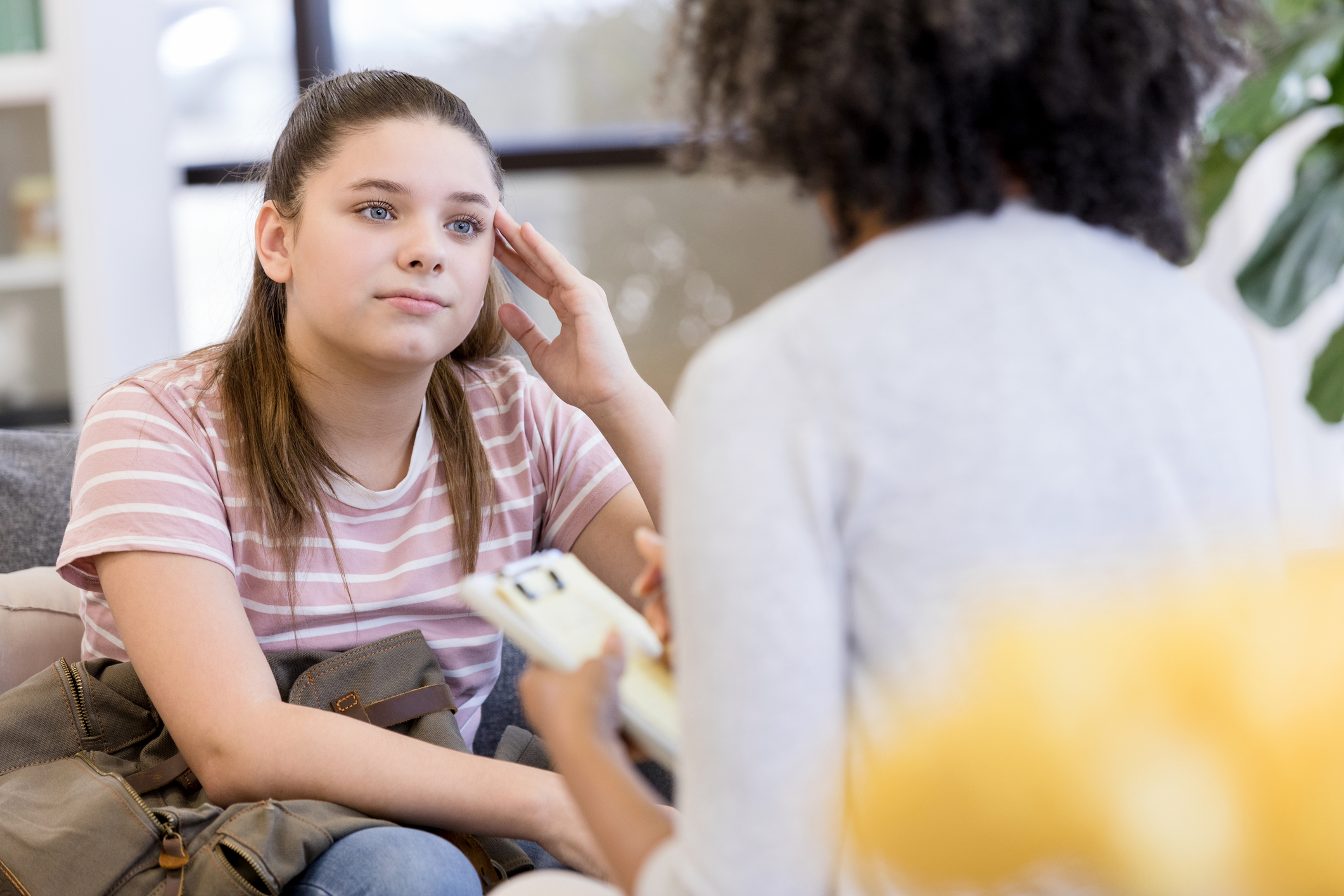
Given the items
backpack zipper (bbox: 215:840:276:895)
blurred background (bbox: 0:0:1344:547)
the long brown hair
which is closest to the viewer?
backpack zipper (bbox: 215:840:276:895)

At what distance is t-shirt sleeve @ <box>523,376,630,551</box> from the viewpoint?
1334 mm

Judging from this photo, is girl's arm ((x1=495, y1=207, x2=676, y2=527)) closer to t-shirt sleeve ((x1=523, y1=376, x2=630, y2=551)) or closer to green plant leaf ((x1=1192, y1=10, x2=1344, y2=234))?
t-shirt sleeve ((x1=523, y1=376, x2=630, y2=551))

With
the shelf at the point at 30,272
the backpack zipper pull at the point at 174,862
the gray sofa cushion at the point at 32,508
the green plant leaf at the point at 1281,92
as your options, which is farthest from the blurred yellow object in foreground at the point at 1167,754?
the shelf at the point at 30,272

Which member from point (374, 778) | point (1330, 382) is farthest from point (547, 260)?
point (1330, 382)

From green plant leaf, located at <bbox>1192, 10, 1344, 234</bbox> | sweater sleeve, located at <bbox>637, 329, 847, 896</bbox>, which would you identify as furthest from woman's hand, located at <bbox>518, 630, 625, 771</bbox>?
green plant leaf, located at <bbox>1192, 10, 1344, 234</bbox>

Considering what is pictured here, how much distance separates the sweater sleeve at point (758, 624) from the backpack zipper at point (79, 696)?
0.72 metres

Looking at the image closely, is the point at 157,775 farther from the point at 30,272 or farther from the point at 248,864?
the point at 30,272

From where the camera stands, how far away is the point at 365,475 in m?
1.23

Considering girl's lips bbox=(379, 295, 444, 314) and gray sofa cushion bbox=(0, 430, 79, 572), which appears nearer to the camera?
girl's lips bbox=(379, 295, 444, 314)

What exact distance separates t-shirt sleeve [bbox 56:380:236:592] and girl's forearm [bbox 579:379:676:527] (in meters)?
0.41

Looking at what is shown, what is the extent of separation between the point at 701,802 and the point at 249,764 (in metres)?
0.56

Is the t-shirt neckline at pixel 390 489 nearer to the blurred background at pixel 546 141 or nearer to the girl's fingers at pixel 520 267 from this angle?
the girl's fingers at pixel 520 267

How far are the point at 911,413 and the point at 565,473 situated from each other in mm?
851

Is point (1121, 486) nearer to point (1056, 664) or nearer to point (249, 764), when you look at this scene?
point (1056, 664)
